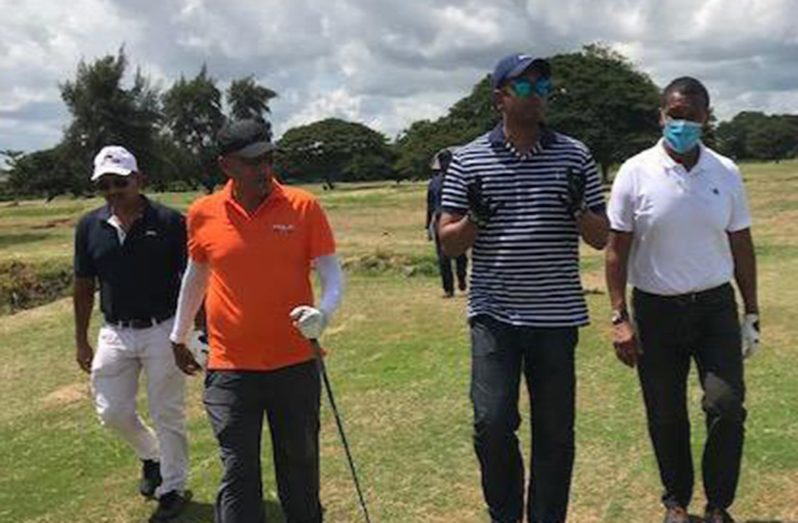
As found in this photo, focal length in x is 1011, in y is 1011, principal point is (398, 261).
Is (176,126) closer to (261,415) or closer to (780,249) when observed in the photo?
(780,249)

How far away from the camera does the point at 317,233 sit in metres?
4.73

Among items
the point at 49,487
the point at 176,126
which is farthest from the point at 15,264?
the point at 176,126

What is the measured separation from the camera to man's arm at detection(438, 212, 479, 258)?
4449 millimetres

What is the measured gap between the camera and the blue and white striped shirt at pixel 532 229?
442cm

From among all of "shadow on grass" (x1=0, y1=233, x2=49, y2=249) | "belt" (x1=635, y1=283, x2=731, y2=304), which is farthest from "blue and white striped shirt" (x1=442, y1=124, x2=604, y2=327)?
"shadow on grass" (x1=0, y1=233, x2=49, y2=249)

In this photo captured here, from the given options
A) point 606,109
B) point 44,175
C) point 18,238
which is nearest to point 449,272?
point 18,238

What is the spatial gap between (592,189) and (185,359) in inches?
93.1

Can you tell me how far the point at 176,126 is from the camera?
7762 centimetres

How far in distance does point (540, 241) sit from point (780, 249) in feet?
59.2

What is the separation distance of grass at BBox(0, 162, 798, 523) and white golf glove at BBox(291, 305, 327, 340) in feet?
5.85

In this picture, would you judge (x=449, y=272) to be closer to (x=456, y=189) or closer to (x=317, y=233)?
(x=317, y=233)

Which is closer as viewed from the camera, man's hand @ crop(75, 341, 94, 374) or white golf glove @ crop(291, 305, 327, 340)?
white golf glove @ crop(291, 305, 327, 340)

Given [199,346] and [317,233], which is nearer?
[317,233]

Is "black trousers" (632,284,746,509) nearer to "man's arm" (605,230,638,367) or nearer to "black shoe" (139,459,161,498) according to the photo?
"man's arm" (605,230,638,367)
